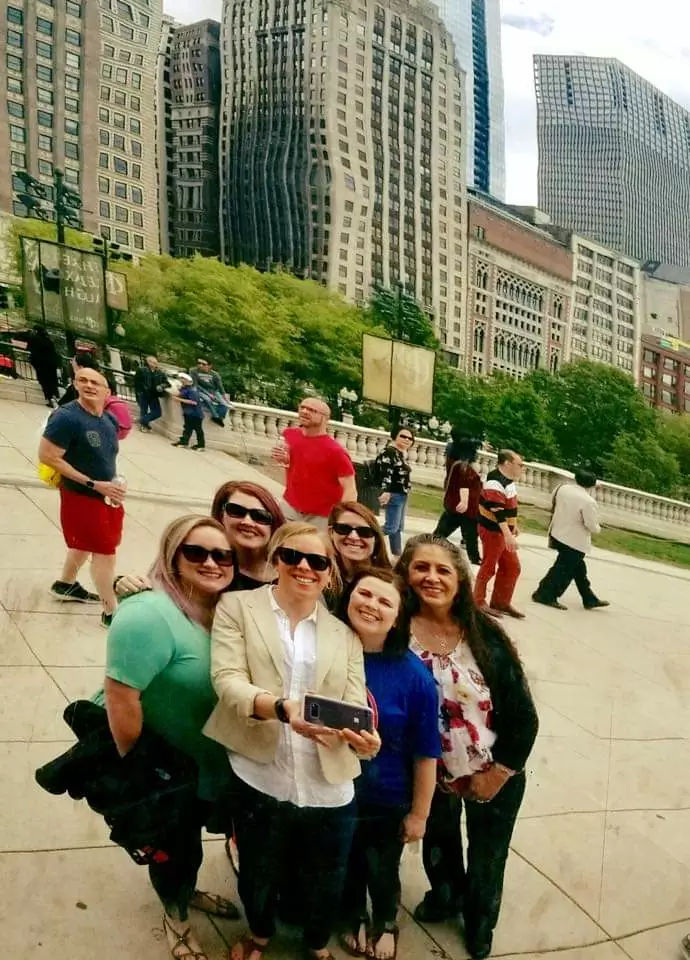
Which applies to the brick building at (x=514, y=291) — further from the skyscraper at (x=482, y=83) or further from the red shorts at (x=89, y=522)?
the red shorts at (x=89, y=522)

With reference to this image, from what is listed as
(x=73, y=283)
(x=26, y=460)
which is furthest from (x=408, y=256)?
(x=26, y=460)

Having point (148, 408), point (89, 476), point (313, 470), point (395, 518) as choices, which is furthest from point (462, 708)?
point (148, 408)

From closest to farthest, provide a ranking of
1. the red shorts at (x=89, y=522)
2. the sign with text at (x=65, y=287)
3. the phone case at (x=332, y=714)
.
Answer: the phone case at (x=332, y=714)
the red shorts at (x=89, y=522)
the sign with text at (x=65, y=287)

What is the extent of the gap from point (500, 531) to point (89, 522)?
2.51 m

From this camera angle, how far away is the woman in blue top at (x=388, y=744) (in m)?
1.74

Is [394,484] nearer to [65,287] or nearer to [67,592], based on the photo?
[67,592]

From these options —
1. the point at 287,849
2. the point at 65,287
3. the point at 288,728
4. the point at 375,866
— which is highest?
the point at 65,287

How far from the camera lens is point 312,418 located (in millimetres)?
3342

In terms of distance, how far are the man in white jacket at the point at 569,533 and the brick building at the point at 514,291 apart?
19.9 ft

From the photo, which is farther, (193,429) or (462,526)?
(462,526)

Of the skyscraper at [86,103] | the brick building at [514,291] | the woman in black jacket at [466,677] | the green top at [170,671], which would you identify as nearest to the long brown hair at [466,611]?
the woman in black jacket at [466,677]

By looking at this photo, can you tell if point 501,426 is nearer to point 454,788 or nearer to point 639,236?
point 639,236

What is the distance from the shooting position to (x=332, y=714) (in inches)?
56.0

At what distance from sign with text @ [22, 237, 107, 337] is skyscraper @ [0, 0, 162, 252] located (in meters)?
1.13
